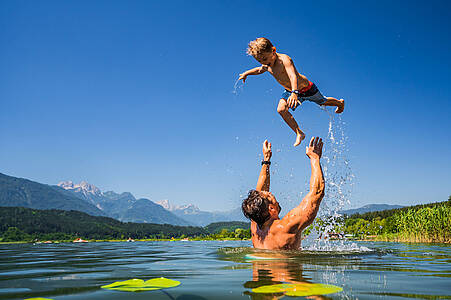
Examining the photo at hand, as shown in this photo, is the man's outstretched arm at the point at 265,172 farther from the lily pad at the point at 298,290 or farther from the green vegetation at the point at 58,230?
the green vegetation at the point at 58,230

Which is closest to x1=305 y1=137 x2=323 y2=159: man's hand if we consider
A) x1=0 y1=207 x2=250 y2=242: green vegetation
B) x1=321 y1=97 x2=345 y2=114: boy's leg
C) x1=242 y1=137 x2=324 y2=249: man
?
x1=242 y1=137 x2=324 y2=249: man

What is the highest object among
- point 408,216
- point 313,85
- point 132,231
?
point 313,85

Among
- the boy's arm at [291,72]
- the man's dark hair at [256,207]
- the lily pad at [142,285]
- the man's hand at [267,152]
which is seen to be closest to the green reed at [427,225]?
the man's hand at [267,152]

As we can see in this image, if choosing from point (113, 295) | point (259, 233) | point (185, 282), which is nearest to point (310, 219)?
point (259, 233)

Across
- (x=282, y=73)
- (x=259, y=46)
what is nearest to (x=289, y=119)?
(x=282, y=73)

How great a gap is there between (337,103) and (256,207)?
20.8 feet

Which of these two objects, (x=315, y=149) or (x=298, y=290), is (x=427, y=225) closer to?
(x=315, y=149)

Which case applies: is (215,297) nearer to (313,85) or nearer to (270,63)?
(270,63)

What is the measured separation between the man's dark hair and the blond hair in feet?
13.0

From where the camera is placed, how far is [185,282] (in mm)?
4363

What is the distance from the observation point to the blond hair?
852 centimetres

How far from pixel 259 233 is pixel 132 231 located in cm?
13801

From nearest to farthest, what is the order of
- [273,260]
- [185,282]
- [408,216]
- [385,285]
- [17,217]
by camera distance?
[385,285]
[185,282]
[273,260]
[408,216]
[17,217]

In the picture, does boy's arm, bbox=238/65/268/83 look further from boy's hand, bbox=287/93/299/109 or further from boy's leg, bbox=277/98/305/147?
boy's hand, bbox=287/93/299/109
